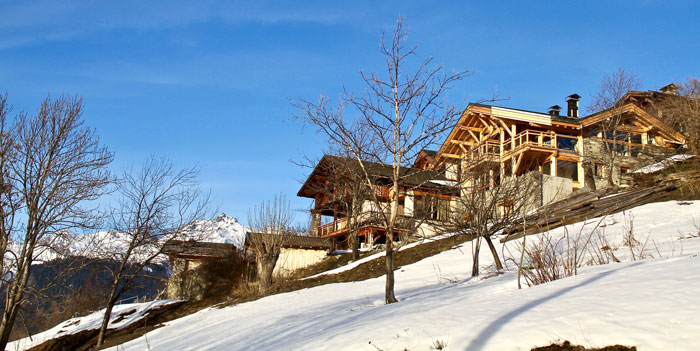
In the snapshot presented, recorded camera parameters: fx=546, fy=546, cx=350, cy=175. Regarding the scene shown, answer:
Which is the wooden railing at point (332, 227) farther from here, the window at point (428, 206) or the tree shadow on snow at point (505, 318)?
the tree shadow on snow at point (505, 318)

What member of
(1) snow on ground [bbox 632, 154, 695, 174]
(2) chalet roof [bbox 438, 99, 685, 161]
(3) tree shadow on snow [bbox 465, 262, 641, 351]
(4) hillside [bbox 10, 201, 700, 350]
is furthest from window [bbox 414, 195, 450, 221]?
(2) chalet roof [bbox 438, 99, 685, 161]

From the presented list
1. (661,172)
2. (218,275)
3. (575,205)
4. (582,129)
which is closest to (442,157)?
(575,205)

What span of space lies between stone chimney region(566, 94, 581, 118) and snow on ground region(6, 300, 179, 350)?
28686 millimetres

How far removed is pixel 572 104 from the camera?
3788cm

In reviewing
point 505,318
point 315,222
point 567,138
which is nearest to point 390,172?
point 505,318

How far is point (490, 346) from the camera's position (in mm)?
5402

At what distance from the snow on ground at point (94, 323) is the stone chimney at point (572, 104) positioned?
2869 cm

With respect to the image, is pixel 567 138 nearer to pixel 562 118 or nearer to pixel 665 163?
pixel 562 118

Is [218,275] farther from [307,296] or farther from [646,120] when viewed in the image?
[646,120]

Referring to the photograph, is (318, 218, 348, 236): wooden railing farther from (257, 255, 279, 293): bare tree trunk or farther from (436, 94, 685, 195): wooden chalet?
(257, 255, 279, 293): bare tree trunk

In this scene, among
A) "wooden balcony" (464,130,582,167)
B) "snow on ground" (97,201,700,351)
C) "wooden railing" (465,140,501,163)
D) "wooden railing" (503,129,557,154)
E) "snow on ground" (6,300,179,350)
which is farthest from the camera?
"wooden railing" (503,129,557,154)

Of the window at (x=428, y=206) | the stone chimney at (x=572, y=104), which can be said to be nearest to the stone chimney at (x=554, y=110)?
the stone chimney at (x=572, y=104)

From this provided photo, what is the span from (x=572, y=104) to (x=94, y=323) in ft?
105

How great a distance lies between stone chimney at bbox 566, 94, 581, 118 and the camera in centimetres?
3772
